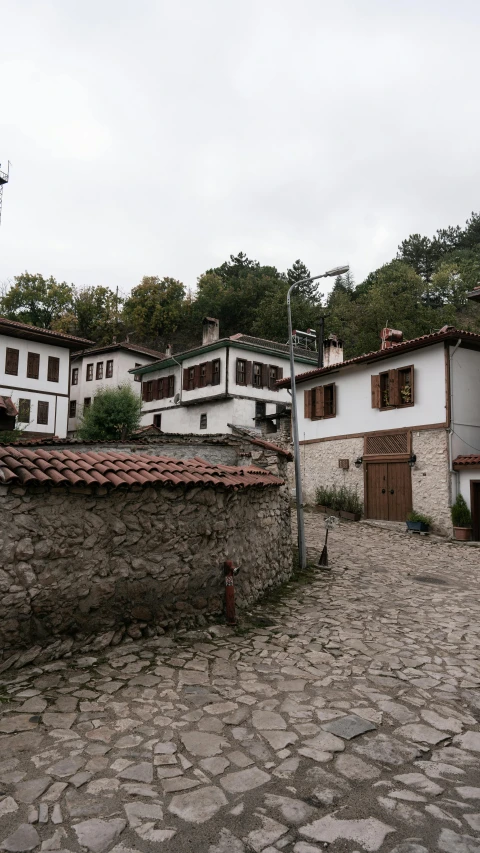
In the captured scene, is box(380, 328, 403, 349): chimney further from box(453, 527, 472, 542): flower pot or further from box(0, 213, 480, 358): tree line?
box(0, 213, 480, 358): tree line

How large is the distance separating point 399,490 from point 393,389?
3765mm

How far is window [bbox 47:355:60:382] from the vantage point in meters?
32.9

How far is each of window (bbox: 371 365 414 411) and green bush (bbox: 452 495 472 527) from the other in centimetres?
A: 394

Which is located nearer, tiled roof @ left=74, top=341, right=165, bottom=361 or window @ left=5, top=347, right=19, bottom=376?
window @ left=5, top=347, right=19, bottom=376

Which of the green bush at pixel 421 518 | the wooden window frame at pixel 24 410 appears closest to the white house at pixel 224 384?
the wooden window frame at pixel 24 410

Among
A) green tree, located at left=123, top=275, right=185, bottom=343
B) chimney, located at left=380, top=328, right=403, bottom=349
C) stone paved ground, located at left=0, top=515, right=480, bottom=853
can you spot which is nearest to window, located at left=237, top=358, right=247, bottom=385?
chimney, located at left=380, top=328, right=403, bottom=349

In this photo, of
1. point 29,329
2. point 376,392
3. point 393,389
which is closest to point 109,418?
point 29,329

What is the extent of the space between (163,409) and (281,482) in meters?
27.2

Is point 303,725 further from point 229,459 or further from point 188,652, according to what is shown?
point 229,459

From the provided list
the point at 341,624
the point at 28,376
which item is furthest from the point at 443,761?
the point at 28,376

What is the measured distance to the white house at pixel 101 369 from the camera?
41750 mm

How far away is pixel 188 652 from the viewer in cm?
588

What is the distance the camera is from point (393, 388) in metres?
19.4

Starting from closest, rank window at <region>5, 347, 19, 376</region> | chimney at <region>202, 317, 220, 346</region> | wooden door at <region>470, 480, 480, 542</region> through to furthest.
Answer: wooden door at <region>470, 480, 480, 542</region>, window at <region>5, 347, 19, 376</region>, chimney at <region>202, 317, 220, 346</region>
